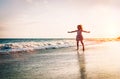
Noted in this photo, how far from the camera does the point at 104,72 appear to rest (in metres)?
3.07

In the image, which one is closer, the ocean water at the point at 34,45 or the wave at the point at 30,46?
the wave at the point at 30,46

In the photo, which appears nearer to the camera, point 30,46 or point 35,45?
point 30,46

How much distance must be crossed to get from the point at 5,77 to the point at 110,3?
11.4ft

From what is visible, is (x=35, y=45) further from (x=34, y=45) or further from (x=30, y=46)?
(x=30, y=46)

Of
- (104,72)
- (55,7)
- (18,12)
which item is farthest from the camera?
(18,12)

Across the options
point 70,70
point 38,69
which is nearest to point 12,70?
point 38,69

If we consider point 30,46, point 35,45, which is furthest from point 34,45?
point 30,46

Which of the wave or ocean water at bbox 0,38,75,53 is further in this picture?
ocean water at bbox 0,38,75,53

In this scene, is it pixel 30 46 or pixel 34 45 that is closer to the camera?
pixel 30 46

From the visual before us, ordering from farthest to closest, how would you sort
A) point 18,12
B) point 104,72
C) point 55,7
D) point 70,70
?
point 18,12
point 55,7
point 70,70
point 104,72

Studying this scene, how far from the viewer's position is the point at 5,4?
20.1 ft

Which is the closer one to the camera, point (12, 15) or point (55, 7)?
point (55, 7)

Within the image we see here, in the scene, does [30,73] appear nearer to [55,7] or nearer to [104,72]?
[104,72]

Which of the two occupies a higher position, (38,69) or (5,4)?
(5,4)
